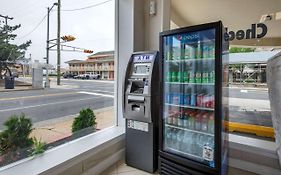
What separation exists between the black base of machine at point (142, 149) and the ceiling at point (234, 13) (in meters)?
2.14

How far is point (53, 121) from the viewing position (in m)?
1.98

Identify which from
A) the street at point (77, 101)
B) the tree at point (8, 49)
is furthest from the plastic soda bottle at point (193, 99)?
the tree at point (8, 49)

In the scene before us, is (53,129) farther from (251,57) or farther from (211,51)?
(251,57)

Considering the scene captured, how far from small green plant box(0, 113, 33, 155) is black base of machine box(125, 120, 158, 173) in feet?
3.55

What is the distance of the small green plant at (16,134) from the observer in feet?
5.29

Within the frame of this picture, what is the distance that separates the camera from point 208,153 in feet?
5.51

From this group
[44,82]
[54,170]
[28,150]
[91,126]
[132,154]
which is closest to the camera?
[54,170]

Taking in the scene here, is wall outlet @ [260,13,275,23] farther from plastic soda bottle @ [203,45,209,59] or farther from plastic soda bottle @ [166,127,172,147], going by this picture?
plastic soda bottle @ [166,127,172,147]

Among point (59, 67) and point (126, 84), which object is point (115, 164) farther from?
point (59, 67)

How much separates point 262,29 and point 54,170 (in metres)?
3.73

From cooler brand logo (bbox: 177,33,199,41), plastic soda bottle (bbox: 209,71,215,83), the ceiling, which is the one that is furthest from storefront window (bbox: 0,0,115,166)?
the ceiling

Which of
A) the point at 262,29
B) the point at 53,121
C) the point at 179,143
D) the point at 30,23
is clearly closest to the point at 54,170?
the point at 53,121

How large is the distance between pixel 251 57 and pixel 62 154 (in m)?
2.62

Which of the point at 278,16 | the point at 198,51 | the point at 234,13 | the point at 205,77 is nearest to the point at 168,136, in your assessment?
the point at 205,77
